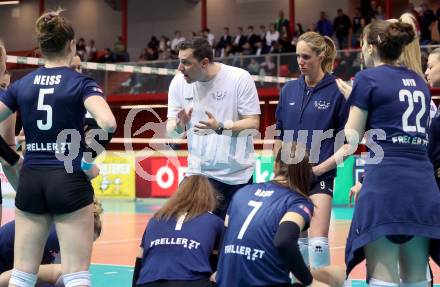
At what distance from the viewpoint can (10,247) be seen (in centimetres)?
661

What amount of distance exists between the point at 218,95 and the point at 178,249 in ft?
6.56

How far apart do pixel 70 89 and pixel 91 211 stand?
846mm

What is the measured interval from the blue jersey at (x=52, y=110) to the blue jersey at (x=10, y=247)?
101cm

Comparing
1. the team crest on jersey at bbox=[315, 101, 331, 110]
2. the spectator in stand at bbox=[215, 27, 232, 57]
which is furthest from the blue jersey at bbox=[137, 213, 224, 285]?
the spectator in stand at bbox=[215, 27, 232, 57]

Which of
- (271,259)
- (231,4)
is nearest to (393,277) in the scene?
(271,259)

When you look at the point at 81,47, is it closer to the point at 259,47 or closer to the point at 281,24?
the point at 259,47

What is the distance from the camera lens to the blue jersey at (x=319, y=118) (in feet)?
22.8

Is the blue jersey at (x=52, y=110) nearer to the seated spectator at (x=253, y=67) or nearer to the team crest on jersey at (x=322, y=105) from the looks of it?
the team crest on jersey at (x=322, y=105)

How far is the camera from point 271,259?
5.04 m

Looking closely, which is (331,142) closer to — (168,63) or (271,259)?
(271,259)

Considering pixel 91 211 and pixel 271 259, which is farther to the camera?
pixel 91 211

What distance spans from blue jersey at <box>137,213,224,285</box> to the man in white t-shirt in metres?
1.42

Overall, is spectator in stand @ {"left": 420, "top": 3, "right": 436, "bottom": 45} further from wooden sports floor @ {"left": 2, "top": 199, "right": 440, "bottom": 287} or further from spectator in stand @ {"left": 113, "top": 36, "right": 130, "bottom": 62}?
spectator in stand @ {"left": 113, "top": 36, "right": 130, "bottom": 62}

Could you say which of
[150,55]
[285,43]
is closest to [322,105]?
[285,43]
